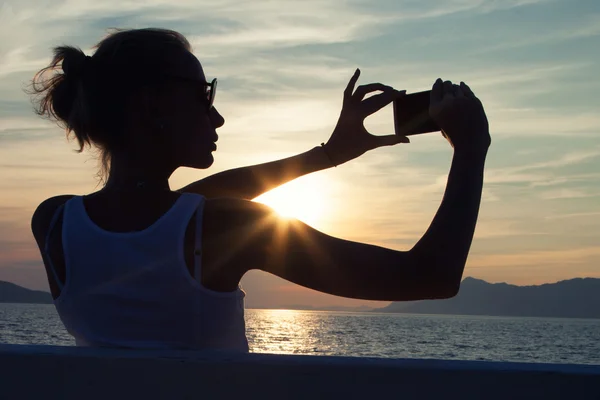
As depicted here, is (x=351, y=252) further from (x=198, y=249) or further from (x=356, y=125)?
(x=356, y=125)

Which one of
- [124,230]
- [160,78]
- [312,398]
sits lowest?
[312,398]

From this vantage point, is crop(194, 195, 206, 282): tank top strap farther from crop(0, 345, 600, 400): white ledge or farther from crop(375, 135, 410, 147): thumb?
crop(375, 135, 410, 147): thumb

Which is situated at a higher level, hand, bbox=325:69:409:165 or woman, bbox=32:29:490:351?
hand, bbox=325:69:409:165

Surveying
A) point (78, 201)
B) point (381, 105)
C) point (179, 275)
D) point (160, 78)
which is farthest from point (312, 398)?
point (381, 105)

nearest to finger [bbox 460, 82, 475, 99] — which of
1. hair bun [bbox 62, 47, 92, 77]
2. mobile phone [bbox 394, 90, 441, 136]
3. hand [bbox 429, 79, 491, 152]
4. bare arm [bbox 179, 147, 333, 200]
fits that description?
hand [bbox 429, 79, 491, 152]

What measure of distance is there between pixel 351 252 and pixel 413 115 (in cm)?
93

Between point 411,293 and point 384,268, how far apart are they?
0.08m

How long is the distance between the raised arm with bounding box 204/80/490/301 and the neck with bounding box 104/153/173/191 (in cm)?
35

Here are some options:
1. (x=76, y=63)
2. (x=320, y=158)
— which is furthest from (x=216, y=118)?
(x=320, y=158)

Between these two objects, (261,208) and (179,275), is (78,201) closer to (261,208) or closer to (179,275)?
(179,275)

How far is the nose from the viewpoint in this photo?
6.54 feet

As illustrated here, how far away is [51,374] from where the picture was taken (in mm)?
1194

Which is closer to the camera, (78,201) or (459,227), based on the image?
(459,227)

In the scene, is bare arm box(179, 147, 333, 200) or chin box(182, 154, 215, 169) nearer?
chin box(182, 154, 215, 169)
